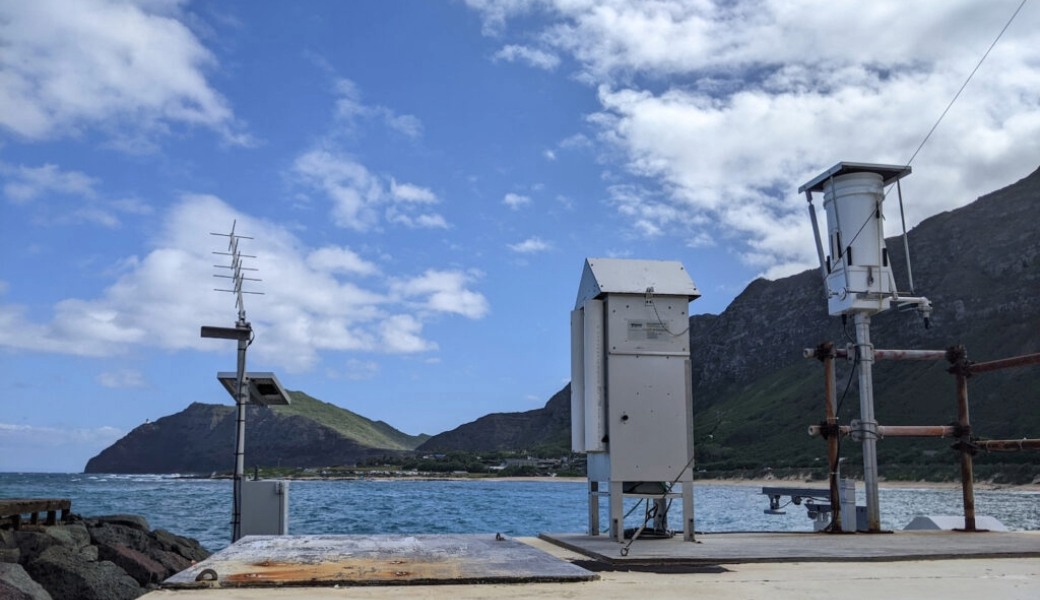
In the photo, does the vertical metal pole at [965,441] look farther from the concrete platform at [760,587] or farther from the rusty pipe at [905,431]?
the concrete platform at [760,587]

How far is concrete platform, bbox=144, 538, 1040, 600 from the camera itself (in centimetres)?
573

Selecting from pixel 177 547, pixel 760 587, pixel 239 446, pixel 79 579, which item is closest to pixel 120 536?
pixel 177 547

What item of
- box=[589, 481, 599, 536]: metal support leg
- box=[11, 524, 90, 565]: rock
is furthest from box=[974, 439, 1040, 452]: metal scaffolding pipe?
box=[11, 524, 90, 565]: rock

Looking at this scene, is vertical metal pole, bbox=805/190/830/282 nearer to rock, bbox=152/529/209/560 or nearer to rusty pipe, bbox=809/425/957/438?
rusty pipe, bbox=809/425/957/438

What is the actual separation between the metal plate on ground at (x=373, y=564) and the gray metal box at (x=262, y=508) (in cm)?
284

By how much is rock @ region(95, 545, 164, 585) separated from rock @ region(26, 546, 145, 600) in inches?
63.0

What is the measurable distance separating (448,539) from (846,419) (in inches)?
4087

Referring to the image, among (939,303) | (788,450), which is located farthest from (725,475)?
(939,303)

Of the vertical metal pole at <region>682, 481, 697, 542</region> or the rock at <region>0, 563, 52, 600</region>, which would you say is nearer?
the vertical metal pole at <region>682, 481, 697, 542</region>

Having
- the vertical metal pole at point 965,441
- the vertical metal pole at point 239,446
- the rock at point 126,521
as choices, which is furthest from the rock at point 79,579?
the vertical metal pole at point 965,441

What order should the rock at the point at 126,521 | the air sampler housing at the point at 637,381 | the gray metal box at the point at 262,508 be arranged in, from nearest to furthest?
1. the air sampler housing at the point at 637,381
2. the gray metal box at the point at 262,508
3. the rock at the point at 126,521

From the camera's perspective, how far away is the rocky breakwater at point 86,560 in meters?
12.2

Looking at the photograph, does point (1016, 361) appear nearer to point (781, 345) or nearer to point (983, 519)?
point (983, 519)

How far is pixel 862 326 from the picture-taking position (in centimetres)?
1304
